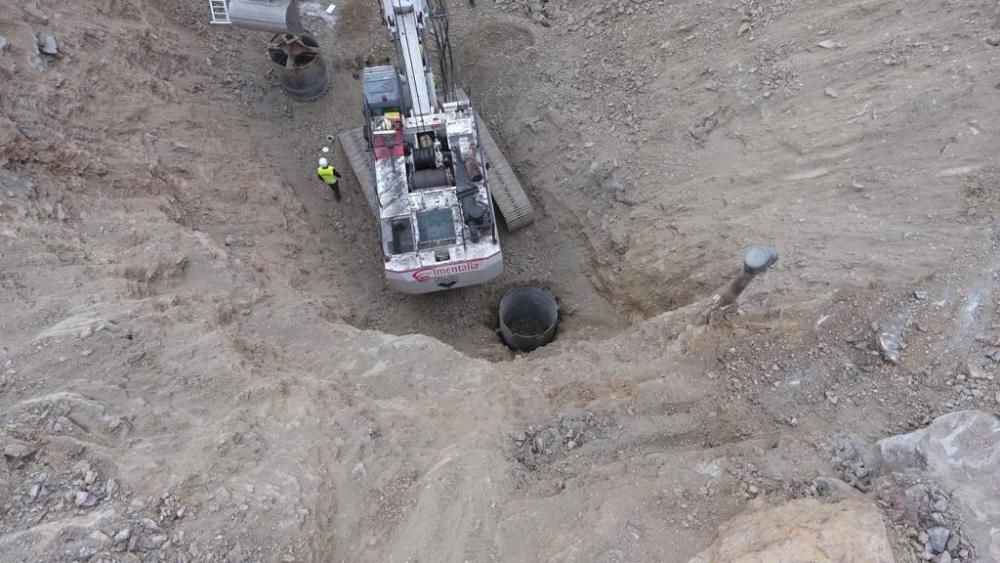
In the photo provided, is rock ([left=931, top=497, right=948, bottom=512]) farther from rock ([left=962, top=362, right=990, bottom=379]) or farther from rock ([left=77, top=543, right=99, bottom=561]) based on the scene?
rock ([left=77, top=543, right=99, bottom=561])

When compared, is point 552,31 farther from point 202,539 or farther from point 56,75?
point 202,539

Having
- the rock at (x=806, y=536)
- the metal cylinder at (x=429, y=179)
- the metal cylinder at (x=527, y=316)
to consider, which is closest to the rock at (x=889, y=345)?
the rock at (x=806, y=536)

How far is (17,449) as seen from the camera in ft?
13.6

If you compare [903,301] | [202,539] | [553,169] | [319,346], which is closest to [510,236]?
[553,169]

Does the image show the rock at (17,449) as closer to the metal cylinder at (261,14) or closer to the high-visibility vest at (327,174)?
the high-visibility vest at (327,174)

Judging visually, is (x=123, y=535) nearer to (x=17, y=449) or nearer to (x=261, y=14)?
(x=17, y=449)

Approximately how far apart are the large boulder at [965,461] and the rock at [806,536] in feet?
1.90

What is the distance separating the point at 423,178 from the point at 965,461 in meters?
6.68

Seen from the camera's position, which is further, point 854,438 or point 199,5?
point 199,5

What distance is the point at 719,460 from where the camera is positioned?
4770 mm

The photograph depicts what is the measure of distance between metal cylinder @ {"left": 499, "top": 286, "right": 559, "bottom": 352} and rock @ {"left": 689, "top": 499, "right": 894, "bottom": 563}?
4832 millimetres

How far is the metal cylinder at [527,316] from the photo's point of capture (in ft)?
28.6

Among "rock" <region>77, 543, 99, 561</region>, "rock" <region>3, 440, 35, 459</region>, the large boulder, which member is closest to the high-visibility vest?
"rock" <region>3, 440, 35, 459</region>

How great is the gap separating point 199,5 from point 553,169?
764 centimetres
